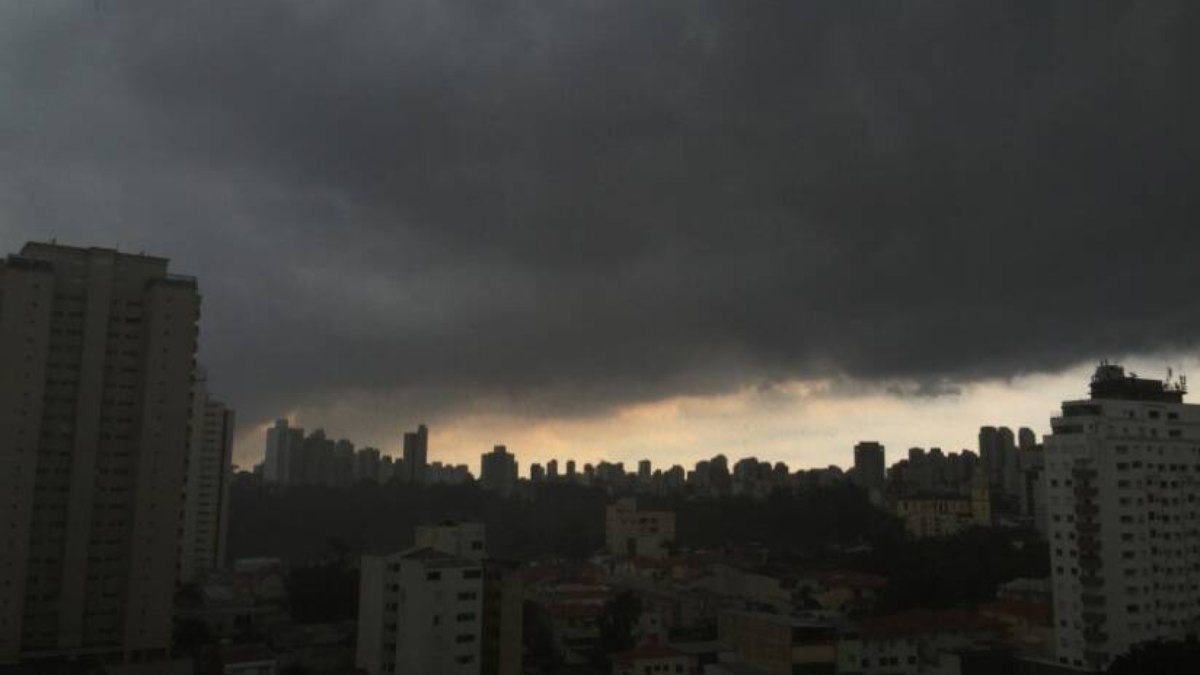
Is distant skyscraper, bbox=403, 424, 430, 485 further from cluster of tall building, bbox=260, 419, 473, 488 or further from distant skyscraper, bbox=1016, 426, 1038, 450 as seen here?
distant skyscraper, bbox=1016, 426, 1038, 450

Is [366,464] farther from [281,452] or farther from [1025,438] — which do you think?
[1025,438]

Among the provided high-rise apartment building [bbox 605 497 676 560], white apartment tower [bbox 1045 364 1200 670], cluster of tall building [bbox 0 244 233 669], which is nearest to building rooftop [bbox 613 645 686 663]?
white apartment tower [bbox 1045 364 1200 670]

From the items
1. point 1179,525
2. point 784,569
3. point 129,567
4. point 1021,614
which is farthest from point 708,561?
point 129,567

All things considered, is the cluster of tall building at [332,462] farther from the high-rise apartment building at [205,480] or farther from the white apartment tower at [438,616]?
the white apartment tower at [438,616]

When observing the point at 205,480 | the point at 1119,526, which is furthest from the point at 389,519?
the point at 1119,526

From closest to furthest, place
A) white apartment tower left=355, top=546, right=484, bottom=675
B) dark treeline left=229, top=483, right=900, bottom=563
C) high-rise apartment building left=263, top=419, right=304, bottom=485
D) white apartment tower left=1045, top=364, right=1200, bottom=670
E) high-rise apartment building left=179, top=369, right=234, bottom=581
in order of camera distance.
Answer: white apartment tower left=355, top=546, right=484, bottom=675 → white apartment tower left=1045, top=364, right=1200, bottom=670 → high-rise apartment building left=179, top=369, right=234, bottom=581 → dark treeline left=229, top=483, right=900, bottom=563 → high-rise apartment building left=263, top=419, right=304, bottom=485

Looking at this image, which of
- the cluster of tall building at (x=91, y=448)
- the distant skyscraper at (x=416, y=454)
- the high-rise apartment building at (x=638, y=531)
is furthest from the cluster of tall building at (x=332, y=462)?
the cluster of tall building at (x=91, y=448)
